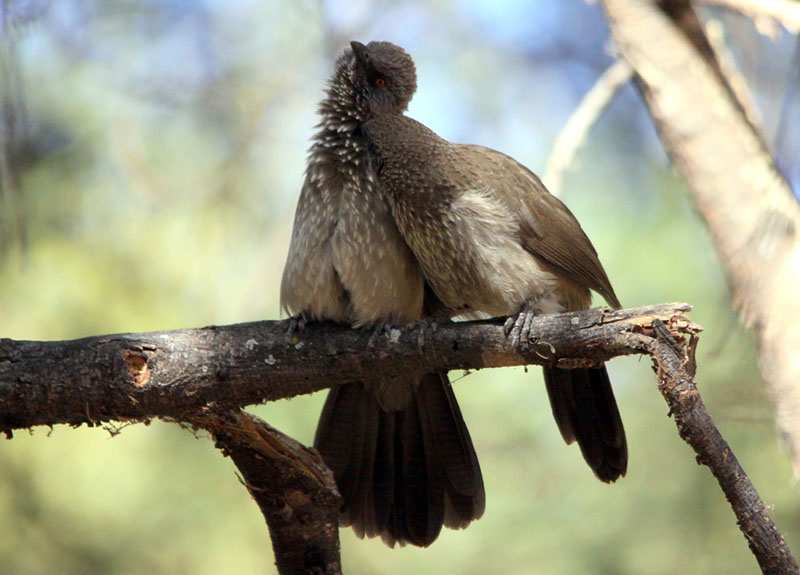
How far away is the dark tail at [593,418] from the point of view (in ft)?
11.5

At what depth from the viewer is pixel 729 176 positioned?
170 inches

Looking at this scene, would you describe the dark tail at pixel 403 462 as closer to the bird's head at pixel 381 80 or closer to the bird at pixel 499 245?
the bird at pixel 499 245

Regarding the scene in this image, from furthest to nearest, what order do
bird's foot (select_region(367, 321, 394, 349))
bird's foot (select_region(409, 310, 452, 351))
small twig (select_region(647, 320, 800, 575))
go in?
bird's foot (select_region(367, 321, 394, 349)), bird's foot (select_region(409, 310, 452, 351)), small twig (select_region(647, 320, 800, 575))

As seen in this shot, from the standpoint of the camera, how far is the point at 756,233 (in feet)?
13.6

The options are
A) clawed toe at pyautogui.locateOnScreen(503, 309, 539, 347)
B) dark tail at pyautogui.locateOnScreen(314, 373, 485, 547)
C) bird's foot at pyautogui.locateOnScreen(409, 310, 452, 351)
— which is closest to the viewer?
clawed toe at pyautogui.locateOnScreen(503, 309, 539, 347)

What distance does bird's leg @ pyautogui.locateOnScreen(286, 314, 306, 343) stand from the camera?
3.27 metres

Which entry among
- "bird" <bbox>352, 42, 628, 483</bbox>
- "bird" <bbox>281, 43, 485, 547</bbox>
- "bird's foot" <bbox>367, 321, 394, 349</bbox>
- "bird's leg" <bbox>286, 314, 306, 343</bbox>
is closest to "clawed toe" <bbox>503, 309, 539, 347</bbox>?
"bird" <bbox>352, 42, 628, 483</bbox>

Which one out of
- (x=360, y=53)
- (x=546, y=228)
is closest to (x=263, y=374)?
(x=546, y=228)

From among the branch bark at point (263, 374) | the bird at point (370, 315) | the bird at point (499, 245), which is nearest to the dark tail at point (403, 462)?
the bird at point (370, 315)

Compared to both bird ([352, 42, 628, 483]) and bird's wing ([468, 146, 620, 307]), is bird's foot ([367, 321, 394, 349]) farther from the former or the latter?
bird's wing ([468, 146, 620, 307])

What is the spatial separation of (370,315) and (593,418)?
3.25 ft

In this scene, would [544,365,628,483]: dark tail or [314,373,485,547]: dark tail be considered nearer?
[544,365,628,483]: dark tail

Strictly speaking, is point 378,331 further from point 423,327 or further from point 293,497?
point 293,497

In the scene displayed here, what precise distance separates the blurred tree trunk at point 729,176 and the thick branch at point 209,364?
1.60 meters
